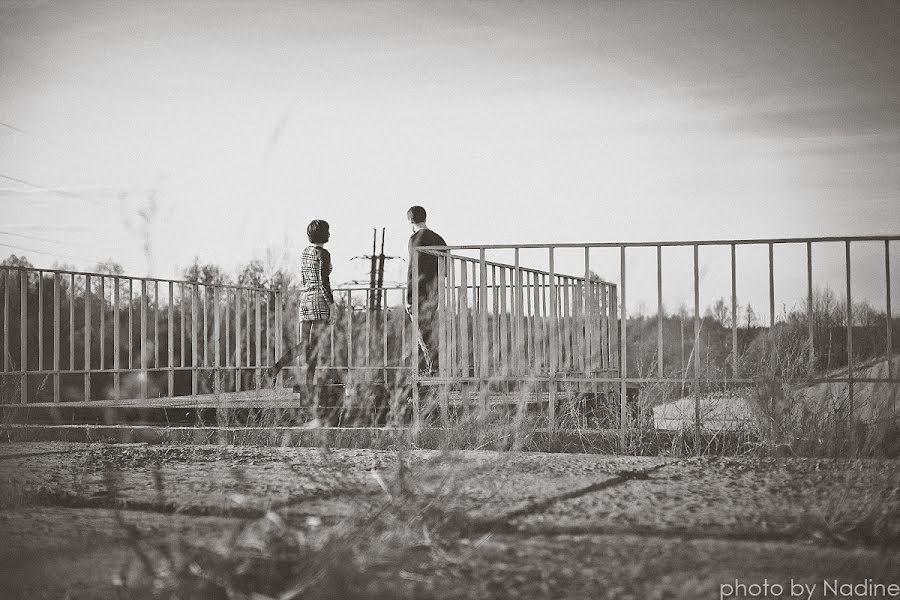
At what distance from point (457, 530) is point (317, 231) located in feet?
18.6

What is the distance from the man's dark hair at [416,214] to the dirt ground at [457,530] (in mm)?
3780

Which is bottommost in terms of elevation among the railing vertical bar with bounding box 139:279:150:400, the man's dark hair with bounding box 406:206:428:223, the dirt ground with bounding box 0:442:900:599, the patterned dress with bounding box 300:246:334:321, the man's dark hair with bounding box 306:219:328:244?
the dirt ground with bounding box 0:442:900:599

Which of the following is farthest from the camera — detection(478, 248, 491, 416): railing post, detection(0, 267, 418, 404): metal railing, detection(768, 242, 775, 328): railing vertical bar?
detection(0, 267, 418, 404): metal railing

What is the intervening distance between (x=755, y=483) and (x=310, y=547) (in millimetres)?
2651

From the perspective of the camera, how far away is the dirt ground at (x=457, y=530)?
262 cm

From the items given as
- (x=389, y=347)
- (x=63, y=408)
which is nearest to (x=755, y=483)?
(x=63, y=408)

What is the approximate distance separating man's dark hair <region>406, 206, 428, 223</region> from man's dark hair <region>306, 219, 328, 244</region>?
86 centimetres

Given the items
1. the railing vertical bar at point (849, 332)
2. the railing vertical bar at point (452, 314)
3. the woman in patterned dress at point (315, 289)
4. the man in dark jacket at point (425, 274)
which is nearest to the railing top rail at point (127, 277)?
the woman in patterned dress at point (315, 289)

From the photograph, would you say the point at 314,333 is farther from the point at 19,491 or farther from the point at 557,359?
the point at 19,491

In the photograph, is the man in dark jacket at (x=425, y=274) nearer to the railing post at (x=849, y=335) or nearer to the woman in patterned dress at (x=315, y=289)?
the woman in patterned dress at (x=315, y=289)

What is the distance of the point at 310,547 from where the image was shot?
9.27 feet

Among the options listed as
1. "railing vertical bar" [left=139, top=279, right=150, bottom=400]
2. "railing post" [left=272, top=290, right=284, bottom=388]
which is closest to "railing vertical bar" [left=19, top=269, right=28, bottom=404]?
"railing vertical bar" [left=139, top=279, right=150, bottom=400]

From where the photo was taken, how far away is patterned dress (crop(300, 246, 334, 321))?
→ 28.2 ft

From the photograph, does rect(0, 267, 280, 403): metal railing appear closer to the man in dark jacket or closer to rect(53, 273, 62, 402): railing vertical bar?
rect(53, 273, 62, 402): railing vertical bar
